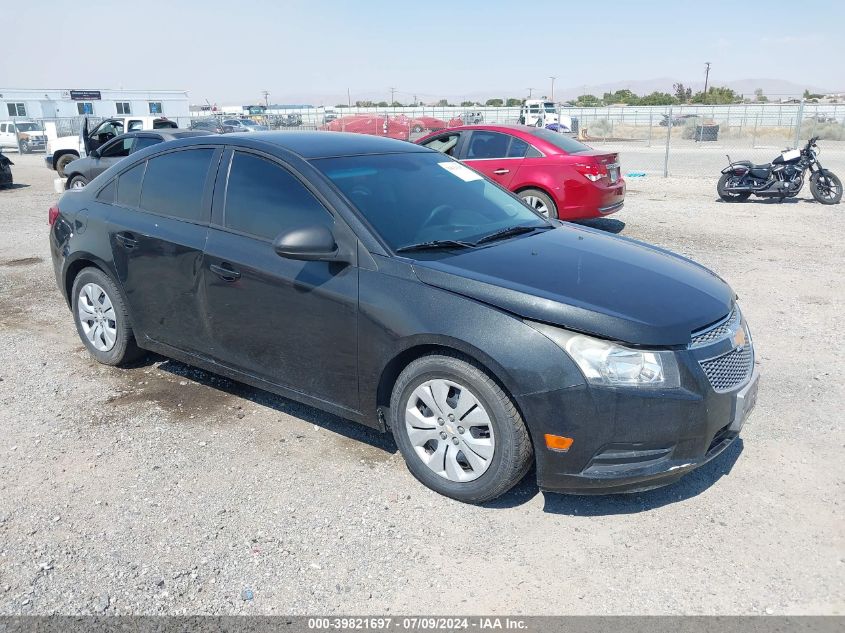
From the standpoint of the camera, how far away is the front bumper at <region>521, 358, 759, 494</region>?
3039 millimetres

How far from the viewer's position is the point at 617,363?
10.0ft

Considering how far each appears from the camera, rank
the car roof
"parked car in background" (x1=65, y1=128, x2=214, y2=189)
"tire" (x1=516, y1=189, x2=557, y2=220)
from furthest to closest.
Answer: "parked car in background" (x1=65, y1=128, x2=214, y2=189), "tire" (x1=516, y1=189, x2=557, y2=220), the car roof

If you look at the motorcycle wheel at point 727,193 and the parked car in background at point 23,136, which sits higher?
the parked car in background at point 23,136

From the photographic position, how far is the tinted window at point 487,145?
10680mm

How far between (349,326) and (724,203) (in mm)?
12111

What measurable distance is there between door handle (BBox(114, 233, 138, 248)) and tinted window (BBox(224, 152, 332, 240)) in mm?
870

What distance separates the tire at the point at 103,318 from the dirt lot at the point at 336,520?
21cm

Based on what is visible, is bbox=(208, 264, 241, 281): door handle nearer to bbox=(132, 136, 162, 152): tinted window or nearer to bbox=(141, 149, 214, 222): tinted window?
bbox=(141, 149, 214, 222): tinted window

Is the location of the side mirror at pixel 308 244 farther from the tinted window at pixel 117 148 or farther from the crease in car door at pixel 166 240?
the tinted window at pixel 117 148

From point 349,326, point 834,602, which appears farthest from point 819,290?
point 349,326

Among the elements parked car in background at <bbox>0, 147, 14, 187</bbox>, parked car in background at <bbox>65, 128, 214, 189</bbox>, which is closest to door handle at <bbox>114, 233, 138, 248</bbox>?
parked car in background at <bbox>65, 128, 214, 189</bbox>

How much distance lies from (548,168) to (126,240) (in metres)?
6.78

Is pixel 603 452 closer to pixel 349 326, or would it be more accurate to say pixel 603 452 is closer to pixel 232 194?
pixel 349 326

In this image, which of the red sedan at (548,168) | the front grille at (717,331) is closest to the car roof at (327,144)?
the front grille at (717,331)
